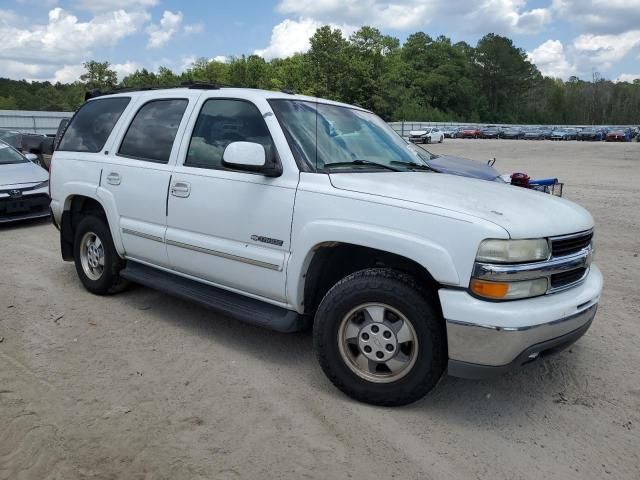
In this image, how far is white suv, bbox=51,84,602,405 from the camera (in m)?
2.96

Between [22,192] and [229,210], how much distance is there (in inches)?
259

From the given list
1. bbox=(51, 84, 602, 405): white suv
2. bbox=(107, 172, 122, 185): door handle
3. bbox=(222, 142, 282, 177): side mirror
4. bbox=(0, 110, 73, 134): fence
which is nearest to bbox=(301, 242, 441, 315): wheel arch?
bbox=(51, 84, 602, 405): white suv

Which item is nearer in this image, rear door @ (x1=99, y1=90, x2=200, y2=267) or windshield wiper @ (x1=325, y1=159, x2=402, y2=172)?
windshield wiper @ (x1=325, y1=159, x2=402, y2=172)

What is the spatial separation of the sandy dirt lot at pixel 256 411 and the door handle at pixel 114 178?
1.17 m

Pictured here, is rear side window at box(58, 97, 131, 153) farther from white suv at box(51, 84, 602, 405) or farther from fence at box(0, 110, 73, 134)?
fence at box(0, 110, 73, 134)

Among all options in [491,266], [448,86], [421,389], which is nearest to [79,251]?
[421,389]

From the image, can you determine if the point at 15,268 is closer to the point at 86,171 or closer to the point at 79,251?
the point at 79,251

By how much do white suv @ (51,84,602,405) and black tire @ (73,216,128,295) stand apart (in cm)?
5

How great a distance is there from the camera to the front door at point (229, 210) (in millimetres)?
3684

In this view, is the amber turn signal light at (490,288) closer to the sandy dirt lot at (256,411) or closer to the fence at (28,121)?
the sandy dirt lot at (256,411)

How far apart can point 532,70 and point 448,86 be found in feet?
94.6

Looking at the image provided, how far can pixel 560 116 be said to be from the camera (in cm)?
12238

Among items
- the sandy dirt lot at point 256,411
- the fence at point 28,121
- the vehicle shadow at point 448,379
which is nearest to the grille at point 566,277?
the vehicle shadow at point 448,379

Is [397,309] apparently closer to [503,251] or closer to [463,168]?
[503,251]
